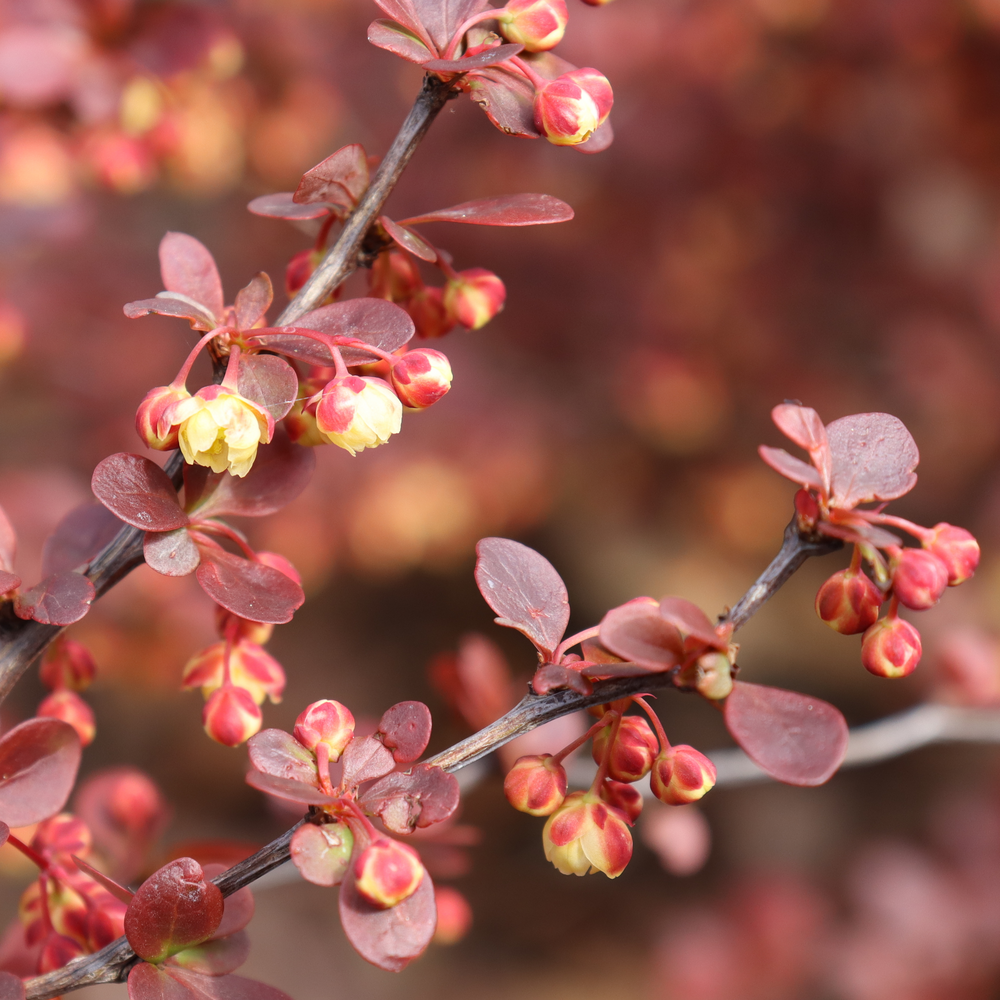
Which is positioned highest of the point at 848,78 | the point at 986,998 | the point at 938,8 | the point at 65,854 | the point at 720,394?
the point at 938,8

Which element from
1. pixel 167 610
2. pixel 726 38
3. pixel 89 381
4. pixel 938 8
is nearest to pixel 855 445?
pixel 167 610

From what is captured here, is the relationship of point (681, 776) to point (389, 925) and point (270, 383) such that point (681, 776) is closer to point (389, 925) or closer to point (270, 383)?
point (389, 925)

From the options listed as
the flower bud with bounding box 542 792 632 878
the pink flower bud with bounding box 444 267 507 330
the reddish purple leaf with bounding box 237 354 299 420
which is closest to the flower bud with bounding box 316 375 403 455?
the reddish purple leaf with bounding box 237 354 299 420

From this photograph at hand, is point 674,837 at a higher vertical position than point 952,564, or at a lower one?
lower

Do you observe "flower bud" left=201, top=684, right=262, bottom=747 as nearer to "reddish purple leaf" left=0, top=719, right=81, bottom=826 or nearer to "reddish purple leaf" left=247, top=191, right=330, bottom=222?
"reddish purple leaf" left=0, top=719, right=81, bottom=826

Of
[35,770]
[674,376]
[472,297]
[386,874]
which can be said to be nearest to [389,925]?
[386,874]

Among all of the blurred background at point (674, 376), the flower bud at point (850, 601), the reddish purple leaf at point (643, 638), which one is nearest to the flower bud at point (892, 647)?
the flower bud at point (850, 601)

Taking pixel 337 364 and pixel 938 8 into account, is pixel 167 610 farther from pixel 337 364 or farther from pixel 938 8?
pixel 938 8
